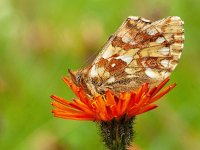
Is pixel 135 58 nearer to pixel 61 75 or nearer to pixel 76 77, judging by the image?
pixel 76 77

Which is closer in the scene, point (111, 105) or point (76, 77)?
point (111, 105)

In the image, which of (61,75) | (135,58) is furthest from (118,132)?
(61,75)

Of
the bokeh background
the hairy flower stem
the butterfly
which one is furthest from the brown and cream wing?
the bokeh background

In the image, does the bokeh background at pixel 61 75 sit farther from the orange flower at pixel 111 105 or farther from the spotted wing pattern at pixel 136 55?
the orange flower at pixel 111 105

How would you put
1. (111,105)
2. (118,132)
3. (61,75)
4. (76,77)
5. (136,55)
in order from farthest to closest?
(61,75), (136,55), (76,77), (118,132), (111,105)

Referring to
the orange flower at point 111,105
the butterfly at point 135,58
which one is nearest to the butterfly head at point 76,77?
the butterfly at point 135,58

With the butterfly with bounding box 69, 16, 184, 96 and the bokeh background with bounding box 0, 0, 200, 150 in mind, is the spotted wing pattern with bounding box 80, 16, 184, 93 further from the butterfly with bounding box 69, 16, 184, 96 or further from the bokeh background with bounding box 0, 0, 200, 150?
the bokeh background with bounding box 0, 0, 200, 150
